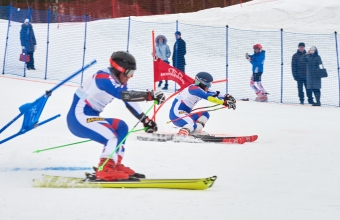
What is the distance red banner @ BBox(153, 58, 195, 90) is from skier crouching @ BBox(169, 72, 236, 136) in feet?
1.39

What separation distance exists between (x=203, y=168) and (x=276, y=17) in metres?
22.9

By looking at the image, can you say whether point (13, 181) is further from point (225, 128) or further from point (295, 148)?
point (225, 128)

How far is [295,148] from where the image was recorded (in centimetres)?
1025

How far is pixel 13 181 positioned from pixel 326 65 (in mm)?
19830

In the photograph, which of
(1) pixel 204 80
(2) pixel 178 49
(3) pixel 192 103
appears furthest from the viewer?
(2) pixel 178 49

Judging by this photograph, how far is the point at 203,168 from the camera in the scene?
8109mm

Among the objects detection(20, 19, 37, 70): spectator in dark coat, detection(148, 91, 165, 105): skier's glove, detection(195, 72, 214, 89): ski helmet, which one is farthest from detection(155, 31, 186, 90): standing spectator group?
detection(148, 91, 165, 105): skier's glove

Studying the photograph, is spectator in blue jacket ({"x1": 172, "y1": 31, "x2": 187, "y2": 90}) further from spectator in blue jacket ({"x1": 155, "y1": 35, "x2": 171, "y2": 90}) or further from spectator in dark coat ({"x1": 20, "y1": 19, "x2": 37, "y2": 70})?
spectator in dark coat ({"x1": 20, "y1": 19, "x2": 37, "y2": 70})

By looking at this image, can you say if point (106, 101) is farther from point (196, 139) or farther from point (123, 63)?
point (196, 139)

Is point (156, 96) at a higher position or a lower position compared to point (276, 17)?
lower

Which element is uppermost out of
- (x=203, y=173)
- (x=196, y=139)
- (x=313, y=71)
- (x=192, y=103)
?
(x=313, y=71)

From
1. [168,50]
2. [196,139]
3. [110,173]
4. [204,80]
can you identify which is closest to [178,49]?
[168,50]

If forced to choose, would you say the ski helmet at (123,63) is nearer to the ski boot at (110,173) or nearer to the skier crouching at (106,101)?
the skier crouching at (106,101)

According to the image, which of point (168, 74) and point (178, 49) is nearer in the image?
point (168, 74)
